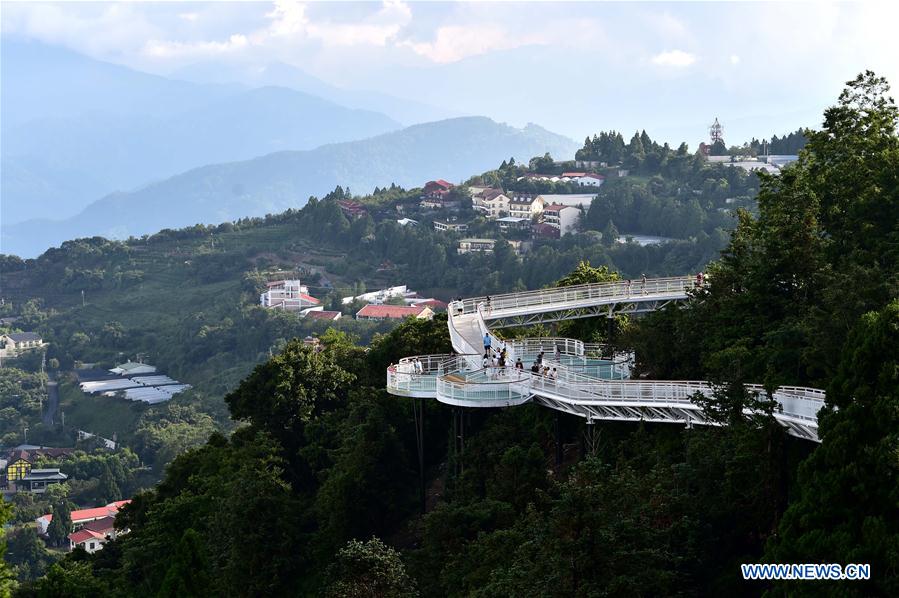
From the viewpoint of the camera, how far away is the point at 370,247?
139125mm

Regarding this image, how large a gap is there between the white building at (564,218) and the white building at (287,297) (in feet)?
83.4

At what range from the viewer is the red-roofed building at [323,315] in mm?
116625

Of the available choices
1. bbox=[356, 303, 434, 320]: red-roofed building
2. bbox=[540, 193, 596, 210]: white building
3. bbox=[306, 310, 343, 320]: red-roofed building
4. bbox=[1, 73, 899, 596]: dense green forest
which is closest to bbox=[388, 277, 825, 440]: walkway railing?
bbox=[1, 73, 899, 596]: dense green forest

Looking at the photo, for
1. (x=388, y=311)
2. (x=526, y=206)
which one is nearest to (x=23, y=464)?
(x=388, y=311)

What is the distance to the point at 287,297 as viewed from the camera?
127 m

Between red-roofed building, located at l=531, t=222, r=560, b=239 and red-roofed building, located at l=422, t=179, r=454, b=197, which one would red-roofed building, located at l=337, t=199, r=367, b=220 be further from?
red-roofed building, located at l=531, t=222, r=560, b=239

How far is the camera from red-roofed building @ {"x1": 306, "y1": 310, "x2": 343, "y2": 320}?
383 ft

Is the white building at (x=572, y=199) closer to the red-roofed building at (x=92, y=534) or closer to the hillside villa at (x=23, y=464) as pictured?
the hillside villa at (x=23, y=464)

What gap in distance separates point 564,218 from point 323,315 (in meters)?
28.0

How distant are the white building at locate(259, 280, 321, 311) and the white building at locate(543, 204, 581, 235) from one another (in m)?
25.4

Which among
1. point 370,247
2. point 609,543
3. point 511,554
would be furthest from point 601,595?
point 370,247

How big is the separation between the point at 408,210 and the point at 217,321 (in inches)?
1270

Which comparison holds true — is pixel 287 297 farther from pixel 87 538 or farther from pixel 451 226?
pixel 87 538

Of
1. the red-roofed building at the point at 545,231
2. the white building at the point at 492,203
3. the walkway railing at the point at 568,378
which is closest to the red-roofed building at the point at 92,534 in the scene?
the walkway railing at the point at 568,378
